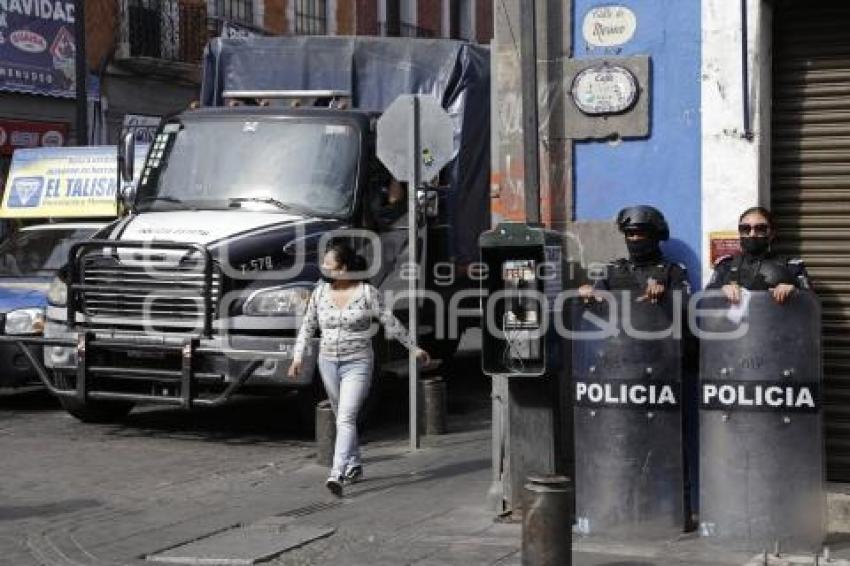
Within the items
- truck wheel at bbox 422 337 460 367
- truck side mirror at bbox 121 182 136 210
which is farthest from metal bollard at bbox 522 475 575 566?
truck wheel at bbox 422 337 460 367

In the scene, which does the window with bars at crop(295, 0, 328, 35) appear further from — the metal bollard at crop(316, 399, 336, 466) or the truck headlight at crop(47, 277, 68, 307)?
the metal bollard at crop(316, 399, 336, 466)

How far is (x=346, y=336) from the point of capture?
9508 mm

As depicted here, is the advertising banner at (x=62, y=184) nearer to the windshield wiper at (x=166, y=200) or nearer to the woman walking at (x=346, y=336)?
the windshield wiper at (x=166, y=200)

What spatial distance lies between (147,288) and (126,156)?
2.21 metres

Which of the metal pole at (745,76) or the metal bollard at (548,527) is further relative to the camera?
the metal pole at (745,76)

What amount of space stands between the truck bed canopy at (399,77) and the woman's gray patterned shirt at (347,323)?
3998 mm

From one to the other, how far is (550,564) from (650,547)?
1.25m

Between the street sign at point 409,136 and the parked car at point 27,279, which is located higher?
the street sign at point 409,136

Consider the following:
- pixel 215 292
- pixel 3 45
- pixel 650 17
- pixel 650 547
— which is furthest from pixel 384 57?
pixel 3 45

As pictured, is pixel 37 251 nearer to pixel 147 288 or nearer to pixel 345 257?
pixel 147 288

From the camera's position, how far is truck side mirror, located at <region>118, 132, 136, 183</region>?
1293cm

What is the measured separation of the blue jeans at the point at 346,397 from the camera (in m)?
9.32

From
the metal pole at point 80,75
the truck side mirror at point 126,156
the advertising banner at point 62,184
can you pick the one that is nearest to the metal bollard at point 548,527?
the truck side mirror at point 126,156

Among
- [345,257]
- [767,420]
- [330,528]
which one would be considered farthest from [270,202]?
[767,420]
